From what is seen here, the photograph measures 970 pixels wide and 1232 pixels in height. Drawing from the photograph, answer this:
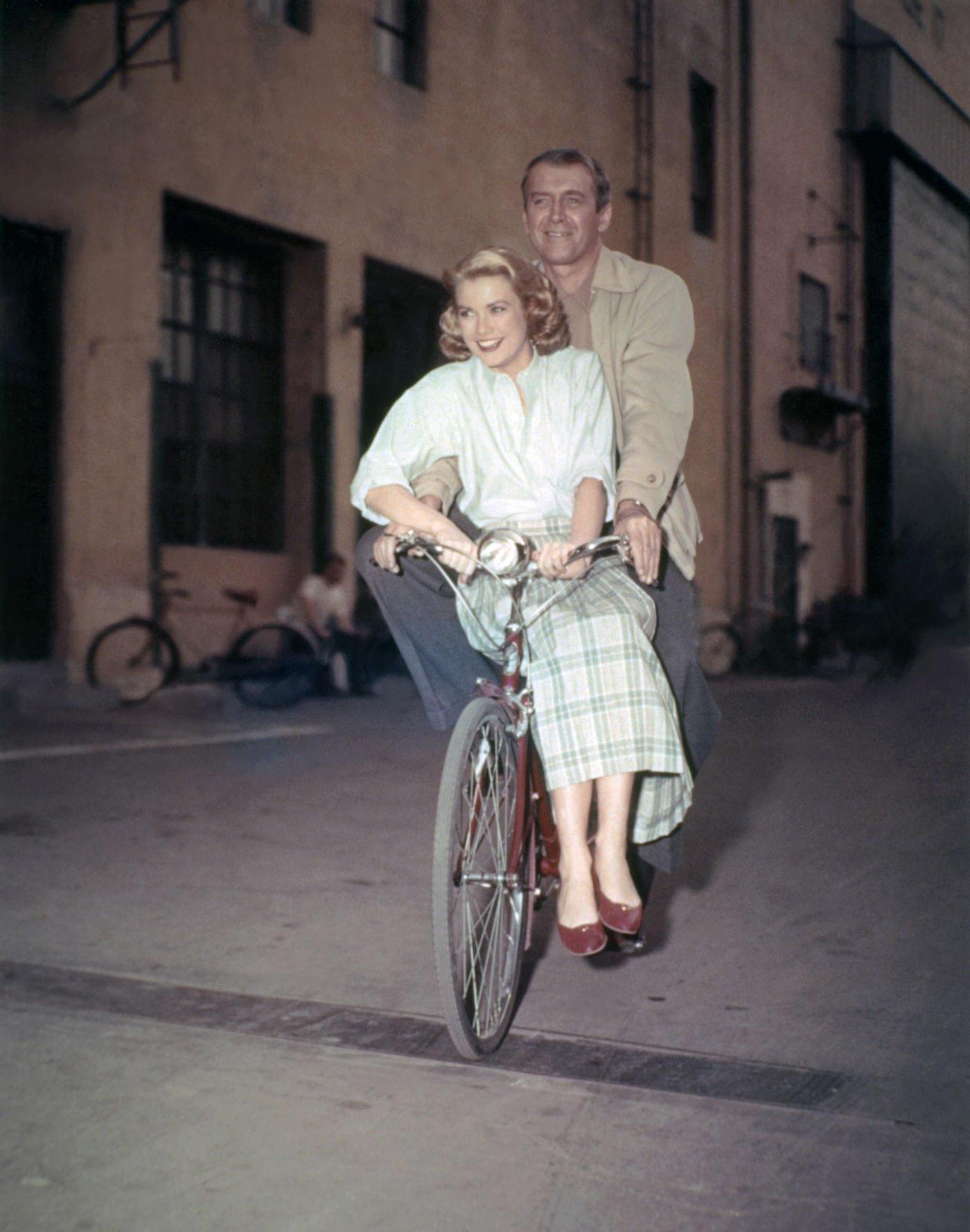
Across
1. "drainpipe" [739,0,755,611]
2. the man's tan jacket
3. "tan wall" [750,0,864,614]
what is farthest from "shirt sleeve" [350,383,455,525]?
"drainpipe" [739,0,755,611]

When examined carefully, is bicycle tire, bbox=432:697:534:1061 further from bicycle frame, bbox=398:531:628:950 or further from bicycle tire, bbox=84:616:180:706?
bicycle tire, bbox=84:616:180:706

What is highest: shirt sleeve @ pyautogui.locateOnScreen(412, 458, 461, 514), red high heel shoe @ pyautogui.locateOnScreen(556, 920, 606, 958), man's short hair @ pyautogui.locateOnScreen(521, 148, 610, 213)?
man's short hair @ pyautogui.locateOnScreen(521, 148, 610, 213)

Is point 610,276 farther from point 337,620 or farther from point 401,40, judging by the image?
point 401,40

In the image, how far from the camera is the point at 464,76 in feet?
48.5

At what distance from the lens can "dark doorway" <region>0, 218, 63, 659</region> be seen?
486 inches

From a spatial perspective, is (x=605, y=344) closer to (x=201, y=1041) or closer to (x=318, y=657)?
(x=201, y=1041)

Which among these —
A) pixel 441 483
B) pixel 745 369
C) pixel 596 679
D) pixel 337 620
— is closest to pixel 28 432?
pixel 337 620

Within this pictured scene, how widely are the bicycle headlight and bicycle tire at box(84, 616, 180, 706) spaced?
9.51 meters

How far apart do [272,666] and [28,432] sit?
276 centimetres

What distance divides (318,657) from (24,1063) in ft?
33.4

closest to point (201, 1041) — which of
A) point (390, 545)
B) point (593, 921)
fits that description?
point (593, 921)

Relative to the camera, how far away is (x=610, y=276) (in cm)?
389

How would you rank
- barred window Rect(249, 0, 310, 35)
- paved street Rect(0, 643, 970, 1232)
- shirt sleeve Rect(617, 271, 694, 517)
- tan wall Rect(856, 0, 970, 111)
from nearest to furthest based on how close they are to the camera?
paved street Rect(0, 643, 970, 1232) → shirt sleeve Rect(617, 271, 694, 517) → tan wall Rect(856, 0, 970, 111) → barred window Rect(249, 0, 310, 35)

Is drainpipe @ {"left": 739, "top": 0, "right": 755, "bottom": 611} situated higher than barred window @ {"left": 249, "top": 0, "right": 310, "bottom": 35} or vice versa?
barred window @ {"left": 249, "top": 0, "right": 310, "bottom": 35}
